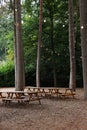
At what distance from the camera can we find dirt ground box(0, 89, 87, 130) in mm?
9938

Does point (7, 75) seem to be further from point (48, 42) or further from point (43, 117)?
point (43, 117)

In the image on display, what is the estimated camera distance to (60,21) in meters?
32.4

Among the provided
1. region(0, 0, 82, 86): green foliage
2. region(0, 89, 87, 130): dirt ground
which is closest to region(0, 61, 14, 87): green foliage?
region(0, 0, 82, 86): green foliage

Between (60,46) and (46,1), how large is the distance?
4340 mm

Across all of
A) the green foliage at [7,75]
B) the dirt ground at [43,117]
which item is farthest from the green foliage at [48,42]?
the dirt ground at [43,117]

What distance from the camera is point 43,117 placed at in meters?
11.6

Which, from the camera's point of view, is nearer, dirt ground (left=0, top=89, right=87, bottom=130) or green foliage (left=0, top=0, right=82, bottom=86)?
dirt ground (left=0, top=89, right=87, bottom=130)

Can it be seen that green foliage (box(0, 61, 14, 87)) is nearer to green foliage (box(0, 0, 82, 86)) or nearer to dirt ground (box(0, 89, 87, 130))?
green foliage (box(0, 0, 82, 86))

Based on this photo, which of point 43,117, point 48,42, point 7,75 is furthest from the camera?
point 7,75

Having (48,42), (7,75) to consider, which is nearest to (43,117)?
(48,42)

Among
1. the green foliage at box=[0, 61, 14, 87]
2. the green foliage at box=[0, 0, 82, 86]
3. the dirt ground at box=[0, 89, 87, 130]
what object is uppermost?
the green foliage at box=[0, 0, 82, 86]

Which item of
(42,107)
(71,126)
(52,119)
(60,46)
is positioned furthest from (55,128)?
(60,46)

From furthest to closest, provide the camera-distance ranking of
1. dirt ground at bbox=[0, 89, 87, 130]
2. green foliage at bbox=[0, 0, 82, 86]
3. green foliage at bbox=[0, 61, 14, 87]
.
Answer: green foliage at bbox=[0, 61, 14, 87]
green foliage at bbox=[0, 0, 82, 86]
dirt ground at bbox=[0, 89, 87, 130]

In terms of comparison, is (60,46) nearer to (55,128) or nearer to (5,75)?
(5,75)
